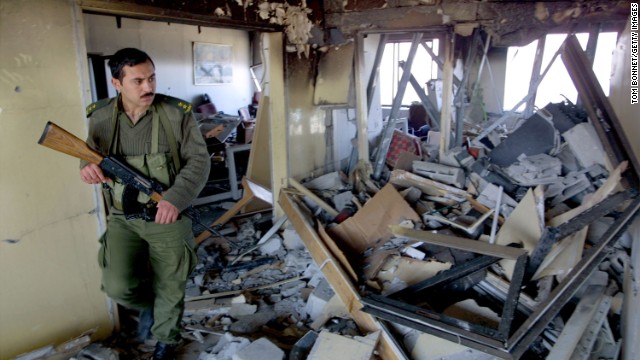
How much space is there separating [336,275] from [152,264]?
50.2 inches

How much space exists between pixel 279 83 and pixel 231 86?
580 cm

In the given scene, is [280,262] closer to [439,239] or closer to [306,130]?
[306,130]

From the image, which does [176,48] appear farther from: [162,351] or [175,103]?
[162,351]

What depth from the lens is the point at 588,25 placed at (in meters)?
3.68

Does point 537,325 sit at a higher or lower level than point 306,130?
lower

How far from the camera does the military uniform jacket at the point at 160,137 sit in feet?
7.59

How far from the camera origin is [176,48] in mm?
8289

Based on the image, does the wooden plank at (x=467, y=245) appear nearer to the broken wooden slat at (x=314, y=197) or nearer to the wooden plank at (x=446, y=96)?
the broken wooden slat at (x=314, y=197)

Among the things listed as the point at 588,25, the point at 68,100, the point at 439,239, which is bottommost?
the point at 439,239

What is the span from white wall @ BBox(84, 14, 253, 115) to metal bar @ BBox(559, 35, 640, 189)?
637cm

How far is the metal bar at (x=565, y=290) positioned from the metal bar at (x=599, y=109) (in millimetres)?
348

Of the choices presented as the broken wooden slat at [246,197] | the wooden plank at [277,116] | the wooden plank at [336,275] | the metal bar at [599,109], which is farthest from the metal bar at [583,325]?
the broken wooden slat at [246,197]

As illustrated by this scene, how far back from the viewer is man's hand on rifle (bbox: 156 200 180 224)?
2.21 meters

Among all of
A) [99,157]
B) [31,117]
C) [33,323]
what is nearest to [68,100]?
[31,117]
